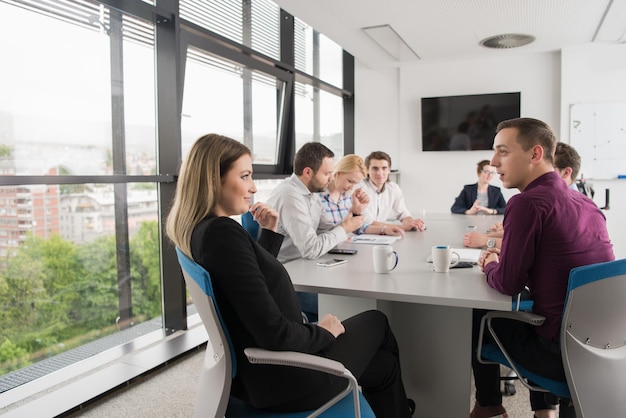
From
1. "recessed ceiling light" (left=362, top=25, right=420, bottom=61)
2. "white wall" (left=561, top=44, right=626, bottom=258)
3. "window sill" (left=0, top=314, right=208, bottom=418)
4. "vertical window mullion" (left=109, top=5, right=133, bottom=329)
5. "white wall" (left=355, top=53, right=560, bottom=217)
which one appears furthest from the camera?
"white wall" (left=355, top=53, right=560, bottom=217)

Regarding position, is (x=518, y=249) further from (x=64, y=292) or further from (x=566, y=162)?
(x=64, y=292)

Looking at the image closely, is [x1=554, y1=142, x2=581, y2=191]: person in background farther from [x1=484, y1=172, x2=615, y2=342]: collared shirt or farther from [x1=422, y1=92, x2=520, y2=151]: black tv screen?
[x1=422, y1=92, x2=520, y2=151]: black tv screen

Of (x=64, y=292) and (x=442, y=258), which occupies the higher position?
(x=442, y=258)

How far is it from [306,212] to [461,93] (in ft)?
16.4

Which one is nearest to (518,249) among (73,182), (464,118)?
(73,182)

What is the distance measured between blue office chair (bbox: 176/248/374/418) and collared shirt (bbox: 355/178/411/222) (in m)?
2.92

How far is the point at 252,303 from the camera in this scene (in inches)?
50.6

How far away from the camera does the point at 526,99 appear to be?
21.0ft

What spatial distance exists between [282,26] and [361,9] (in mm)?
958

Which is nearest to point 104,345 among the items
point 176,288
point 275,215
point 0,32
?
point 176,288

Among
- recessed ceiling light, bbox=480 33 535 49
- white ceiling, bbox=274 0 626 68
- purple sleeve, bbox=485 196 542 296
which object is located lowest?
purple sleeve, bbox=485 196 542 296

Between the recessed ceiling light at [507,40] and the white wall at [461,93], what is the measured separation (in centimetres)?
66

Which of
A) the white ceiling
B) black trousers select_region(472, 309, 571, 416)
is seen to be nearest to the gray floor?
black trousers select_region(472, 309, 571, 416)

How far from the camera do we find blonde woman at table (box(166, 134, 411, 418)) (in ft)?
4.27
